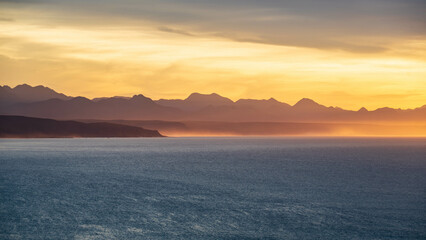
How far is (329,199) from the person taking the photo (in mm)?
48469

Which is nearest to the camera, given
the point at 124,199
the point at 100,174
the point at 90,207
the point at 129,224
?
the point at 129,224

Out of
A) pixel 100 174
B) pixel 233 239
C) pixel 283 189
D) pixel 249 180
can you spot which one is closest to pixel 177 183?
pixel 249 180

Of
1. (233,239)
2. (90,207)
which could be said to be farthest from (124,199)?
(233,239)

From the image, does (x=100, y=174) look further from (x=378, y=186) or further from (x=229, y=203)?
(x=378, y=186)

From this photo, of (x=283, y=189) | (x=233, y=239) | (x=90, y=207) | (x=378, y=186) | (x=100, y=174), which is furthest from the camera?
(x=100, y=174)

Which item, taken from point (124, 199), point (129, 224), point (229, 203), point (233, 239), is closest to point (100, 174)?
point (124, 199)

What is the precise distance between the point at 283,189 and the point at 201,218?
19355 millimetres

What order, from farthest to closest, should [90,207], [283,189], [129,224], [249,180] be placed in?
[249,180], [283,189], [90,207], [129,224]

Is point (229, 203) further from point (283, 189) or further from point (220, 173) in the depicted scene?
point (220, 173)

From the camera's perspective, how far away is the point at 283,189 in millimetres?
55688

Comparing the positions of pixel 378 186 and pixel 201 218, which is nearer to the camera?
pixel 201 218

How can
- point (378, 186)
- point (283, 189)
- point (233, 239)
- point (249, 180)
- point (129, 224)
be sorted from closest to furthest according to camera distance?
point (233, 239) → point (129, 224) → point (283, 189) → point (378, 186) → point (249, 180)

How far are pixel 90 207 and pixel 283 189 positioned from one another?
73.6ft

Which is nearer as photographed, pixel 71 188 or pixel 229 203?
pixel 229 203
